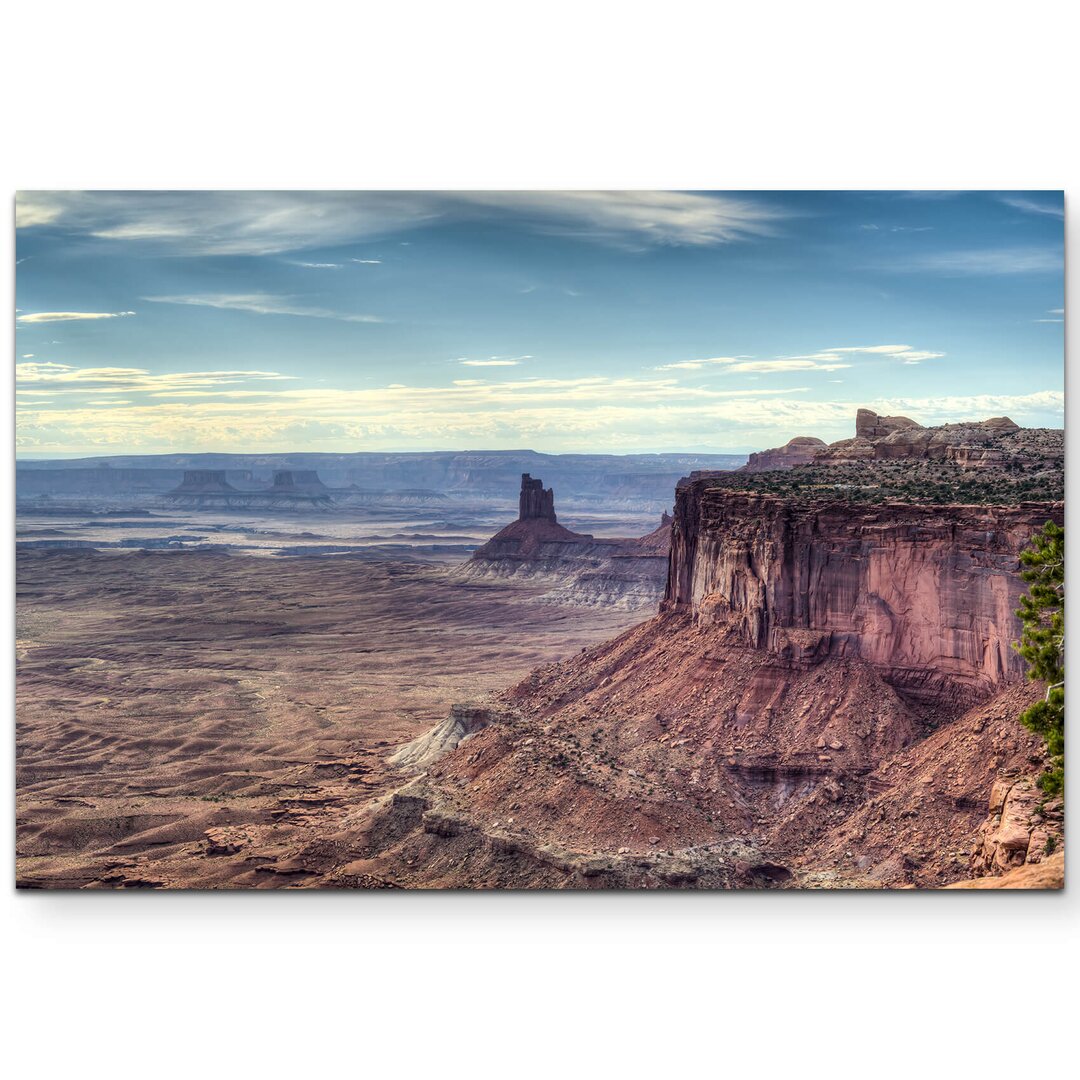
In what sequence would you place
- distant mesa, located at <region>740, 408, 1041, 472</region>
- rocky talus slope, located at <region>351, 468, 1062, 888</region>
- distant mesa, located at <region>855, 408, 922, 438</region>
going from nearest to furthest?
rocky talus slope, located at <region>351, 468, 1062, 888</region>, distant mesa, located at <region>740, 408, 1041, 472</region>, distant mesa, located at <region>855, 408, 922, 438</region>

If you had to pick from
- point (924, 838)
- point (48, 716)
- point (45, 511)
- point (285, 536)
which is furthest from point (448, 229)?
point (285, 536)

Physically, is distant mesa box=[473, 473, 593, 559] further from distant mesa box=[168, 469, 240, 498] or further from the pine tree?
the pine tree

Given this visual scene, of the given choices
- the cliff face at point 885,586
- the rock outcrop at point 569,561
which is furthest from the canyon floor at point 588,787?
the rock outcrop at point 569,561

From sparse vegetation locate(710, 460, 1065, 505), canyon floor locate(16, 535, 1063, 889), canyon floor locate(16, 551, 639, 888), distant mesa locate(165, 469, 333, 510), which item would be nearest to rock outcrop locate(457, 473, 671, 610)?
canyon floor locate(16, 551, 639, 888)

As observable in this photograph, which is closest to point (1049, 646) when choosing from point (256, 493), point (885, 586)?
point (885, 586)

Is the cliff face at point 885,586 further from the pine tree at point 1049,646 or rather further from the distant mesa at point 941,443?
the distant mesa at point 941,443

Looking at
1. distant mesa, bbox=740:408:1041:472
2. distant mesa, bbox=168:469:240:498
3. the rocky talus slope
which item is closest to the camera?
the rocky talus slope
